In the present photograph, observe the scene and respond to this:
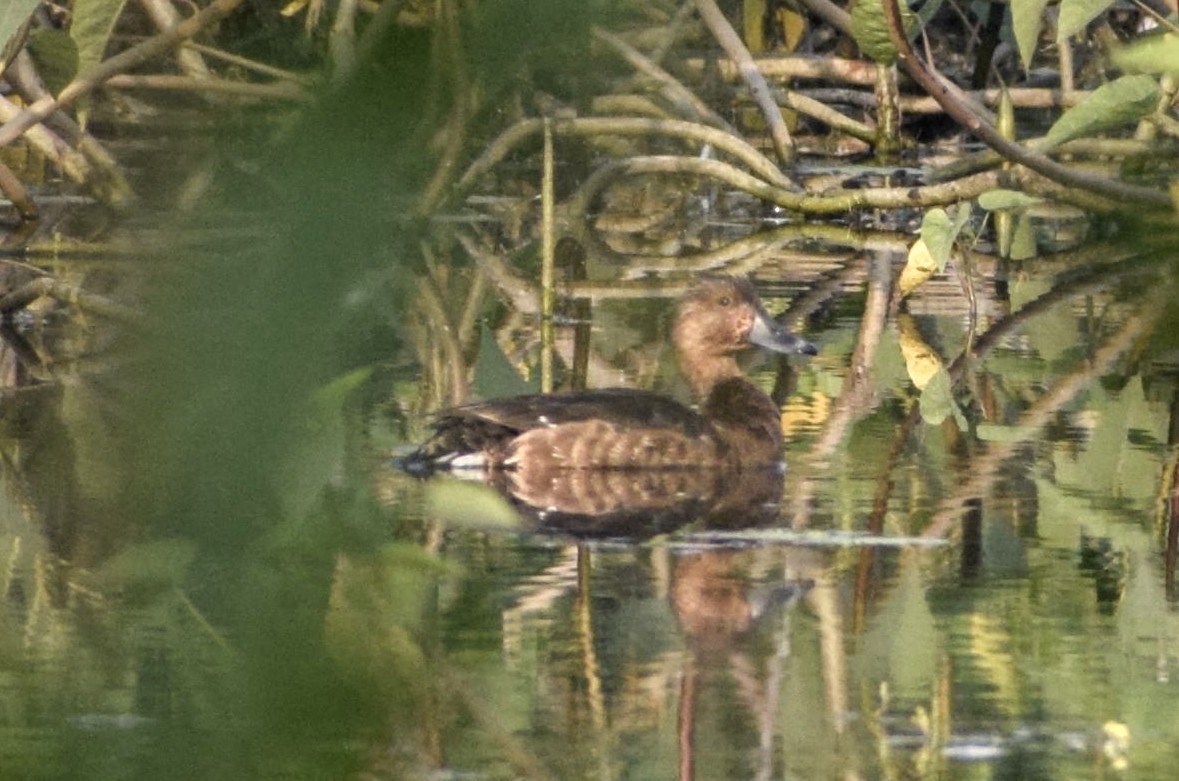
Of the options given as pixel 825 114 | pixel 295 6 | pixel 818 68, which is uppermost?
pixel 818 68

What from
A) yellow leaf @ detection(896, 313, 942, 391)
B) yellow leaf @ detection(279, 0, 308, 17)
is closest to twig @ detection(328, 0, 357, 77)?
yellow leaf @ detection(896, 313, 942, 391)

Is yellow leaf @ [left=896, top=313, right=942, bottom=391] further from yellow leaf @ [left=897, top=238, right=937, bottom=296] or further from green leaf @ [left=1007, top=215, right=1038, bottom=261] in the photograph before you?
green leaf @ [left=1007, top=215, right=1038, bottom=261]

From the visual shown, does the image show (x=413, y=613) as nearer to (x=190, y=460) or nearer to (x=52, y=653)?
(x=190, y=460)

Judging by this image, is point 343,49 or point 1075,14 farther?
point 1075,14

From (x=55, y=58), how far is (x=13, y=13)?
126cm

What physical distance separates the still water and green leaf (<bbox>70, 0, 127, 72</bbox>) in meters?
0.23

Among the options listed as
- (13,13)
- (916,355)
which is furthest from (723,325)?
(13,13)

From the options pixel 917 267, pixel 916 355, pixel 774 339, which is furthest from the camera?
pixel 917 267

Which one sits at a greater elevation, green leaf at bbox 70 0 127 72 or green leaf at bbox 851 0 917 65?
green leaf at bbox 851 0 917 65

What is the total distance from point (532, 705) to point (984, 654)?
1169 mm

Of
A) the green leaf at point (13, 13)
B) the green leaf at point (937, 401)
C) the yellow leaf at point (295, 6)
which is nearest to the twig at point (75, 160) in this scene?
the yellow leaf at point (295, 6)

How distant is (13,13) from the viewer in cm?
177

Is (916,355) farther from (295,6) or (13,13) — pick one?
(13,13)

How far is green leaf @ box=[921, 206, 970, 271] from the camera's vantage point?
22.2ft
